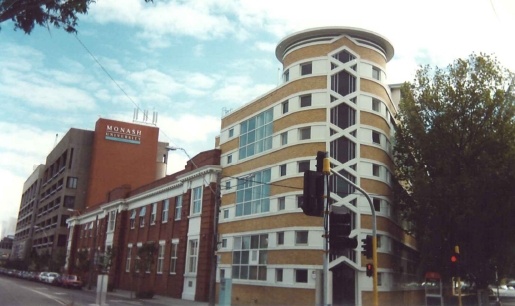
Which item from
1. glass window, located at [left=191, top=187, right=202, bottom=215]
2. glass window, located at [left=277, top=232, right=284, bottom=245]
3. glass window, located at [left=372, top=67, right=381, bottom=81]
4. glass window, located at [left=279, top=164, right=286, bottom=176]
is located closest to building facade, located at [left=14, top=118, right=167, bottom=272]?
glass window, located at [left=191, top=187, right=202, bottom=215]

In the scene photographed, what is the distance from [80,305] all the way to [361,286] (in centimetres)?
1697

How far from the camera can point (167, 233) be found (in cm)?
4738

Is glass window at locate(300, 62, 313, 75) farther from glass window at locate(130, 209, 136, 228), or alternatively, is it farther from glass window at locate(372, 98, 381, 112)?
glass window at locate(130, 209, 136, 228)

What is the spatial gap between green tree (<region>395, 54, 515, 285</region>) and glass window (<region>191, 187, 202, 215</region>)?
16.7 m

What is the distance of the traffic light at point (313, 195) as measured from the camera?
10219 mm

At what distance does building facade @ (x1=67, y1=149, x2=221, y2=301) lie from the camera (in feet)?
132

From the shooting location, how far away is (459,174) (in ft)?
110

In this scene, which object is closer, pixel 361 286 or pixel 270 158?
pixel 361 286

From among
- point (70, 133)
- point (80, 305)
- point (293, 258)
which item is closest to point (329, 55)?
point (293, 258)

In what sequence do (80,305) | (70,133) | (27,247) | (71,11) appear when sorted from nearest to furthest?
1. (71,11)
2. (80,305)
3. (70,133)
4. (27,247)

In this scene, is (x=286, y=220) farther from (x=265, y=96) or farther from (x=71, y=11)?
(x=71, y=11)

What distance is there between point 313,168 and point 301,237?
15.4 ft

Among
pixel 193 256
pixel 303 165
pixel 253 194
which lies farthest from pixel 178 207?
pixel 303 165

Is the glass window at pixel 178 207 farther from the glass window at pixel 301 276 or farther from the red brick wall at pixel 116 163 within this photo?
the red brick wall at pixel 116 163
